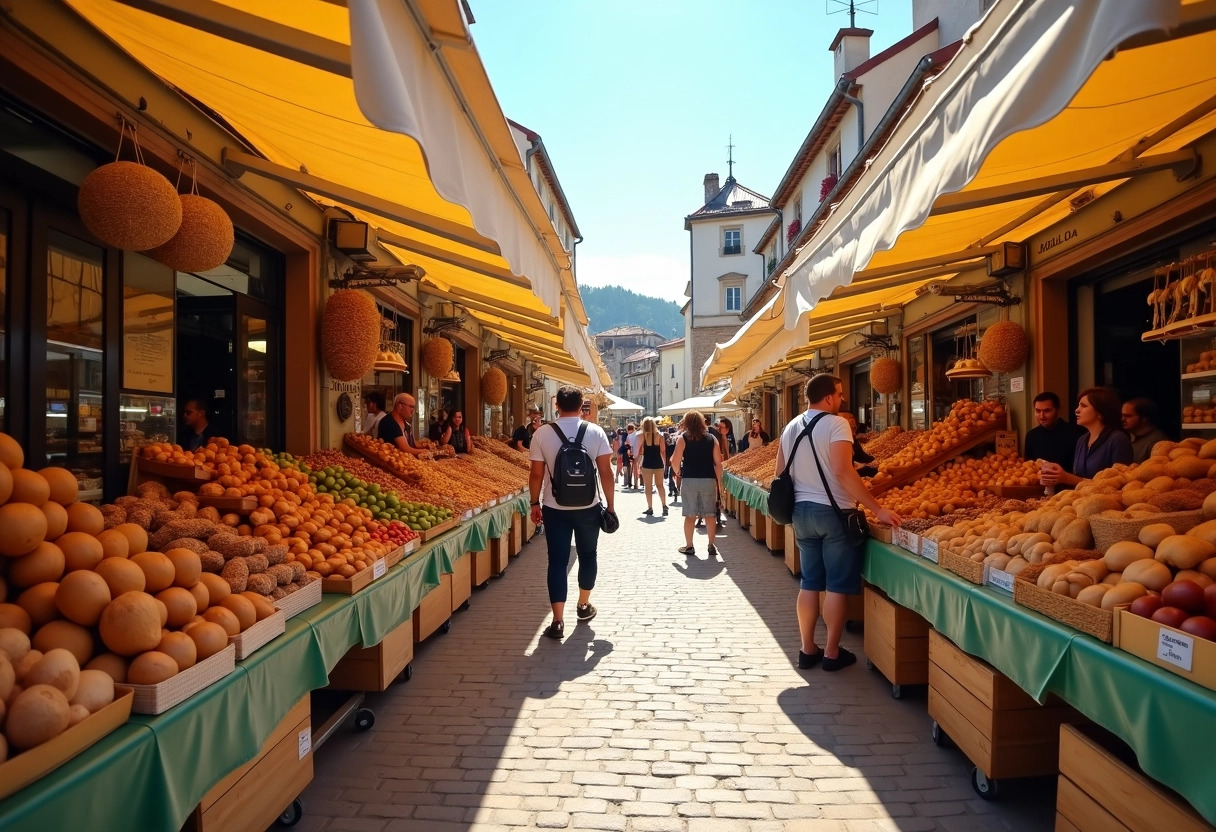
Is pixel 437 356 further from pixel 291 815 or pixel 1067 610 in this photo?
pixel 1067 610

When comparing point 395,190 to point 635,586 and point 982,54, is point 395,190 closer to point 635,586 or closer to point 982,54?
point 982,54

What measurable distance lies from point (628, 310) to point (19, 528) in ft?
523

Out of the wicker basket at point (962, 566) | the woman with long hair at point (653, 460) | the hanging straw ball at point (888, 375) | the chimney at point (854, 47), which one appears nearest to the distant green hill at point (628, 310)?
the chimney at point (854, 47)

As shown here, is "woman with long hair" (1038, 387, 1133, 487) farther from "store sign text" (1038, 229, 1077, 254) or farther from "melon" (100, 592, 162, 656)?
"melon" (100, 592, 162, 656)

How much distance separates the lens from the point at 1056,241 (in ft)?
18.5

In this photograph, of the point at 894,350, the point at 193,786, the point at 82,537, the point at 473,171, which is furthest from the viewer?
the point at 894,350

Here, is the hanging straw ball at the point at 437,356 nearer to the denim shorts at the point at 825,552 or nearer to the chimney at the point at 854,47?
the denim shorts at the point at 825,552

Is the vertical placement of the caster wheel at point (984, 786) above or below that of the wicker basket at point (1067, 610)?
below

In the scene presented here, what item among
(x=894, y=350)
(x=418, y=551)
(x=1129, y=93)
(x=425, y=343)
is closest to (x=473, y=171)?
(x=418, y=551)

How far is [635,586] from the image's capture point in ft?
23.8

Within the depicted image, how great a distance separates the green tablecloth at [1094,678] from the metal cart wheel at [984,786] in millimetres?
492

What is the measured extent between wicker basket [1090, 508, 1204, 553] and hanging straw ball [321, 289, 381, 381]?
17.2ft

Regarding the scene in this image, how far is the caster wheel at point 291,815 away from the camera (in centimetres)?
286

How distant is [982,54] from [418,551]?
413 centimetres
